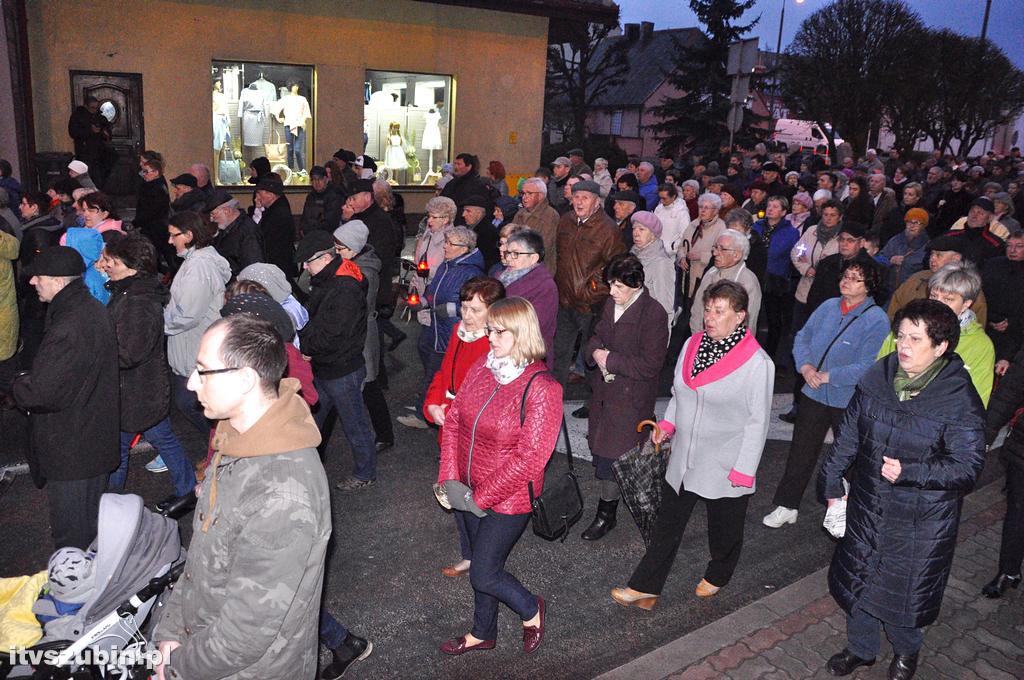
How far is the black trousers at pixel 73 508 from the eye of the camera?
188 inches

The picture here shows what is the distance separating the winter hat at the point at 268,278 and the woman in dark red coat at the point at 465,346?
1276mm

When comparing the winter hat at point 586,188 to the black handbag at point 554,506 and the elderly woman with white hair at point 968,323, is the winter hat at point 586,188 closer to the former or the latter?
the elderly woman with white hair at point 968,323

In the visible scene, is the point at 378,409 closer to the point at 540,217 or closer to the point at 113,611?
the point at 540,217

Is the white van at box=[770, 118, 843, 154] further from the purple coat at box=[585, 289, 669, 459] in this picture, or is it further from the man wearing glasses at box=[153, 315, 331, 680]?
the man wearing glasses at box=[153, 315, 331, 680]

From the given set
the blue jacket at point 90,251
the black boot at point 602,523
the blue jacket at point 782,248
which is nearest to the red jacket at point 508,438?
the black boot at point 602,523

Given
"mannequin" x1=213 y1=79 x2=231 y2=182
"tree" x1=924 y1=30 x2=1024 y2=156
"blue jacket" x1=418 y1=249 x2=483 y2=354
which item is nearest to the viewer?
"blue jacket" x1=418 y1=249 x2=483 y2=354

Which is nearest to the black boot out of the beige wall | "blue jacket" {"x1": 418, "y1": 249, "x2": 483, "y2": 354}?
"blue jacket" {"x1": 418, "y1": 249, "x2": 483, "y2": 354}

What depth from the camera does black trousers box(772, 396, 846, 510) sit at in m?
6.07

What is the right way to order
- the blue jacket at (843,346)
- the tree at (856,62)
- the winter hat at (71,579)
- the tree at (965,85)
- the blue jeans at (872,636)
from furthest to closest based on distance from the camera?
the tree at (965,85) < the tree at (856,62) < the blue jacket at (843,346) < the blue jeans at (872,636) < the winter hat at (71,579)

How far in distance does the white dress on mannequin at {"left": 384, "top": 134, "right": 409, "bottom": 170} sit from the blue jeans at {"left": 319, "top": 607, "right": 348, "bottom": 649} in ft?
54.1

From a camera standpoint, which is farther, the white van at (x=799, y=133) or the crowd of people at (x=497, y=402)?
the white van at (x=799, y=133)

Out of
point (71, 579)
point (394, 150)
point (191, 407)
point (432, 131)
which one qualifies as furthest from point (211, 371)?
point (432, 131)

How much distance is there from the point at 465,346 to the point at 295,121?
14.3 metres

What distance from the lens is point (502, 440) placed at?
425 cm
